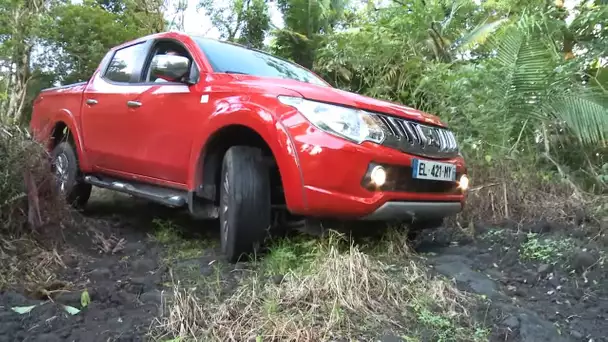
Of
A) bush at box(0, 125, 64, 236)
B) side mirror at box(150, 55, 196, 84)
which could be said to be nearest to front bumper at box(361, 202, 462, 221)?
side mirror at box(150, 55, 196, 84)

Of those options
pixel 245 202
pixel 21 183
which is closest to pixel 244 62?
pixel 245 202

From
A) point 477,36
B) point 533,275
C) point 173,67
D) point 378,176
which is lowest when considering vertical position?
point 533,275

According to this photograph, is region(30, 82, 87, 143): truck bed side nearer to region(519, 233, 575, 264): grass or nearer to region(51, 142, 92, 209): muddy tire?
region(51, 142, 92, 209): muddy tire

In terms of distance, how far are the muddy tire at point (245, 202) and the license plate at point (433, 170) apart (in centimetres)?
90

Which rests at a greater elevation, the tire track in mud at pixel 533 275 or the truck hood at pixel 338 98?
the truck hood at pixel 338 98

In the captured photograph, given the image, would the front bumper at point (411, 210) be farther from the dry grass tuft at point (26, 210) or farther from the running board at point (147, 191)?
the dry grass tuft at point (26, 210)

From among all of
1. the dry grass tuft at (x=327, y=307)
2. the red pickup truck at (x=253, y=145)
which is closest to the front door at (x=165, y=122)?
the red pickup truck at (x=253, y=145)

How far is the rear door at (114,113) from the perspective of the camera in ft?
13.8

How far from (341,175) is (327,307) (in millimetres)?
→ 743

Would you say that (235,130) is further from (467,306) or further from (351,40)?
(351,40)

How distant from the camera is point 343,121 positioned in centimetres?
285

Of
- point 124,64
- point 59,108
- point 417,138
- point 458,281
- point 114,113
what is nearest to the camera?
point 458,281

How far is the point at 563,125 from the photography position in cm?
538

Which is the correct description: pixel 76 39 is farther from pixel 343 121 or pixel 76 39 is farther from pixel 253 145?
pixel 343 121
